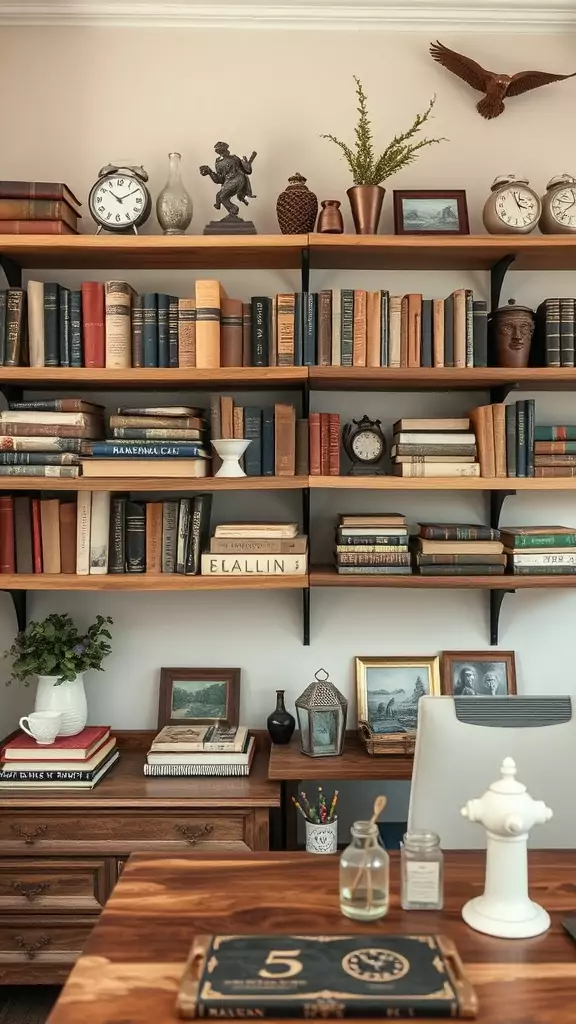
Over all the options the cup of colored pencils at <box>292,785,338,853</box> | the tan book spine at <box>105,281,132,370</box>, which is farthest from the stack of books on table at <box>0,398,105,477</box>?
the cup of colored pencils at <box>292,785,338,853</box>

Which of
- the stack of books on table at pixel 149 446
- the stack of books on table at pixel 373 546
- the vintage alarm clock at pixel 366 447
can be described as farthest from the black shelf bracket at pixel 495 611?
the stack of books on table at pixel 149 446

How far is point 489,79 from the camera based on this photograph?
2596 mm

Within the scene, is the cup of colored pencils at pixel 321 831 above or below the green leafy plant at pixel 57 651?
below

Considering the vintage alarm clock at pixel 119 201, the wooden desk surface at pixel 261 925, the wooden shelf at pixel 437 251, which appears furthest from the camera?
the vintage alarm clock at pixel 119 201

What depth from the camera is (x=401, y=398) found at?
8.89 ft

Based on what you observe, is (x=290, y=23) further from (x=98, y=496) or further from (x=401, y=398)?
(x=98, y=496)

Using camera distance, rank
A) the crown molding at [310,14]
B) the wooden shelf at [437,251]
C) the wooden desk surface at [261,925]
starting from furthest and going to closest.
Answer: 1. the crown molding at [310,14]
2. the wooden shelf at [437,251]
3. the wooden desk surface at [261,925]

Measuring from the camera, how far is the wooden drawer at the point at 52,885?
90.0 inches

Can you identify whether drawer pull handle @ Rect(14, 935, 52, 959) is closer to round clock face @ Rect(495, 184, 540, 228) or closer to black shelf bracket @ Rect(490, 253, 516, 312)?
black shelf bracket @ Rect(490, 253, 516, 312)

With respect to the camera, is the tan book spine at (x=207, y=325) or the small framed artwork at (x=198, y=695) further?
the small framed artwork at (x=198, y=695)

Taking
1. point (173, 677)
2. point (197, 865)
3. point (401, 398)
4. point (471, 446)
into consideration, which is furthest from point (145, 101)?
point (197, 865)

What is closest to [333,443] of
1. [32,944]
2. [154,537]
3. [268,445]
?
[268,445]

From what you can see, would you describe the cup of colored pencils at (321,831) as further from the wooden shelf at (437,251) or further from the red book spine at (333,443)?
the wooden shelf at (437,251)

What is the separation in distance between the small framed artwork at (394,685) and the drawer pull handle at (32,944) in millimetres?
1058
